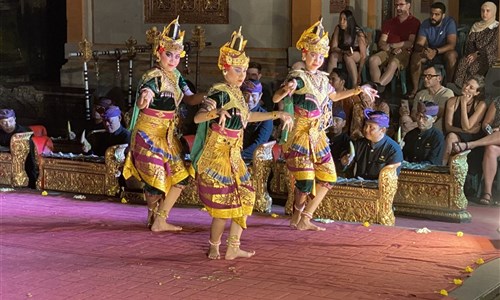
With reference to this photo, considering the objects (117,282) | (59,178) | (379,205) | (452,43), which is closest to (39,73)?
(59,178)

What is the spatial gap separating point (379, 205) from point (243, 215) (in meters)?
1.97

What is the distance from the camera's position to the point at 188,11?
1441 cm

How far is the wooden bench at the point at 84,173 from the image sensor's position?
10.8m

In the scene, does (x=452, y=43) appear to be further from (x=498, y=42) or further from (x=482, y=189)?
(x=482, y=189)

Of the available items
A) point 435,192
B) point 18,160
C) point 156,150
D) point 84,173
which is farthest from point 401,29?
point 18,160

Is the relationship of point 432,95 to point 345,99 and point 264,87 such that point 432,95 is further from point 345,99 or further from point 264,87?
point 264,87

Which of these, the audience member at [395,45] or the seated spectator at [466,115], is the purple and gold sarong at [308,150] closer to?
the seated spectator at [466,115]

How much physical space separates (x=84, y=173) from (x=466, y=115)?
13.4 ft

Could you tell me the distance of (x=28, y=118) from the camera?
15164 mm

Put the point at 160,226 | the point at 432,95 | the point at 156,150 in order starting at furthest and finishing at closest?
the point at 432,95
the point at 160,226
the point at 156,150

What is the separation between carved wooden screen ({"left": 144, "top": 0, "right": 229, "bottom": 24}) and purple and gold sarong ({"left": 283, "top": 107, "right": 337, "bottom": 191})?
541 cm

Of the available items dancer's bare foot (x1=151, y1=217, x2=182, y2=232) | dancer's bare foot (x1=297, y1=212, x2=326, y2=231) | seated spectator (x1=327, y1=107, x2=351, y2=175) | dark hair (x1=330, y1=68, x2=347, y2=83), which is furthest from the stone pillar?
dancer's bare foot (x1=151, y1=217, x2=182, y2=232)

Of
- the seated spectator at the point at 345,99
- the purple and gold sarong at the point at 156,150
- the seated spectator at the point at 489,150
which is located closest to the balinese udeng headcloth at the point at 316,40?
the purple and gold sarong at the point at 156,150

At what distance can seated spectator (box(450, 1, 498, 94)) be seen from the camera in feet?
36.8
